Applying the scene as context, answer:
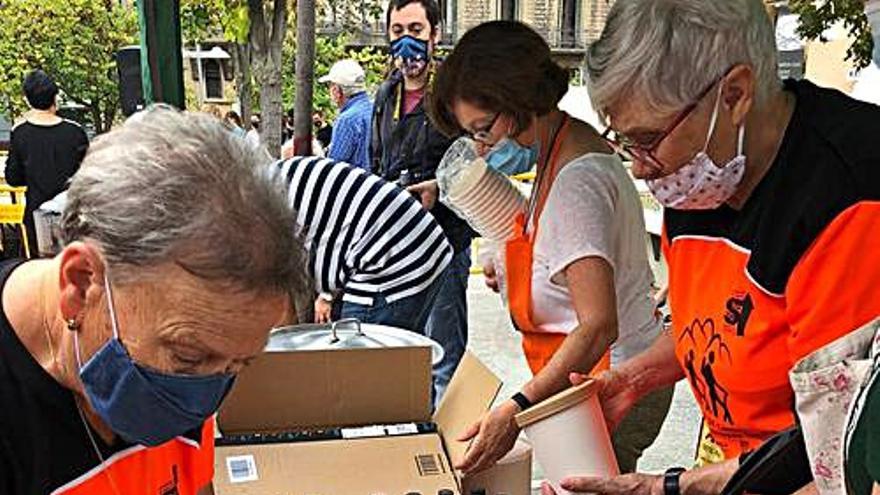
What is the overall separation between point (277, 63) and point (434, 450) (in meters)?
1.99

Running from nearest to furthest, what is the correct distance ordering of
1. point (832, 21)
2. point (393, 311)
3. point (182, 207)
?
point (182, 207), point (393, 311), point (832, 21)

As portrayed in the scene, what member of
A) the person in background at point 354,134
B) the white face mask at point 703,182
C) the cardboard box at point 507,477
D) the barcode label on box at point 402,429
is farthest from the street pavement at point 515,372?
the person in background at point 354,134

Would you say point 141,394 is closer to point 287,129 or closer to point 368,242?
point 368,242

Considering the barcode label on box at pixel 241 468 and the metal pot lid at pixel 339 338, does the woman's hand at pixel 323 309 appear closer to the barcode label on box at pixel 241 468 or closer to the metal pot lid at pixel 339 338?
the metal pot lid at pixel 339 338

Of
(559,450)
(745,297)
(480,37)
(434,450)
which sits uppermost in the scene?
(480,37)

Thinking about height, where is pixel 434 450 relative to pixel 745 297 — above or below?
below

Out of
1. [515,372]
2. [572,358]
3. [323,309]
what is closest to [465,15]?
[515,372]

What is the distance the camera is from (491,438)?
5.23 feet

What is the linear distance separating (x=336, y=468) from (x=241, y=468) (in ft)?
0.57

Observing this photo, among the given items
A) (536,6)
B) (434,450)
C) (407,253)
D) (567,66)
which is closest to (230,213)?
(434,450)

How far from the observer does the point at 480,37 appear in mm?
1750

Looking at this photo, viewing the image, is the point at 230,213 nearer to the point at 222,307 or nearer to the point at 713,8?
the point at 222,307

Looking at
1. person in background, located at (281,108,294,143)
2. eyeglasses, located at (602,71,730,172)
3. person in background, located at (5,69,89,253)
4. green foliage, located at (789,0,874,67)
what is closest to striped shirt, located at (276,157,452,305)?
eyeglasses, located at (602,71,730,172)

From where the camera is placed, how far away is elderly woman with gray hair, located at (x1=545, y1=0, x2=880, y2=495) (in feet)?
3.67
